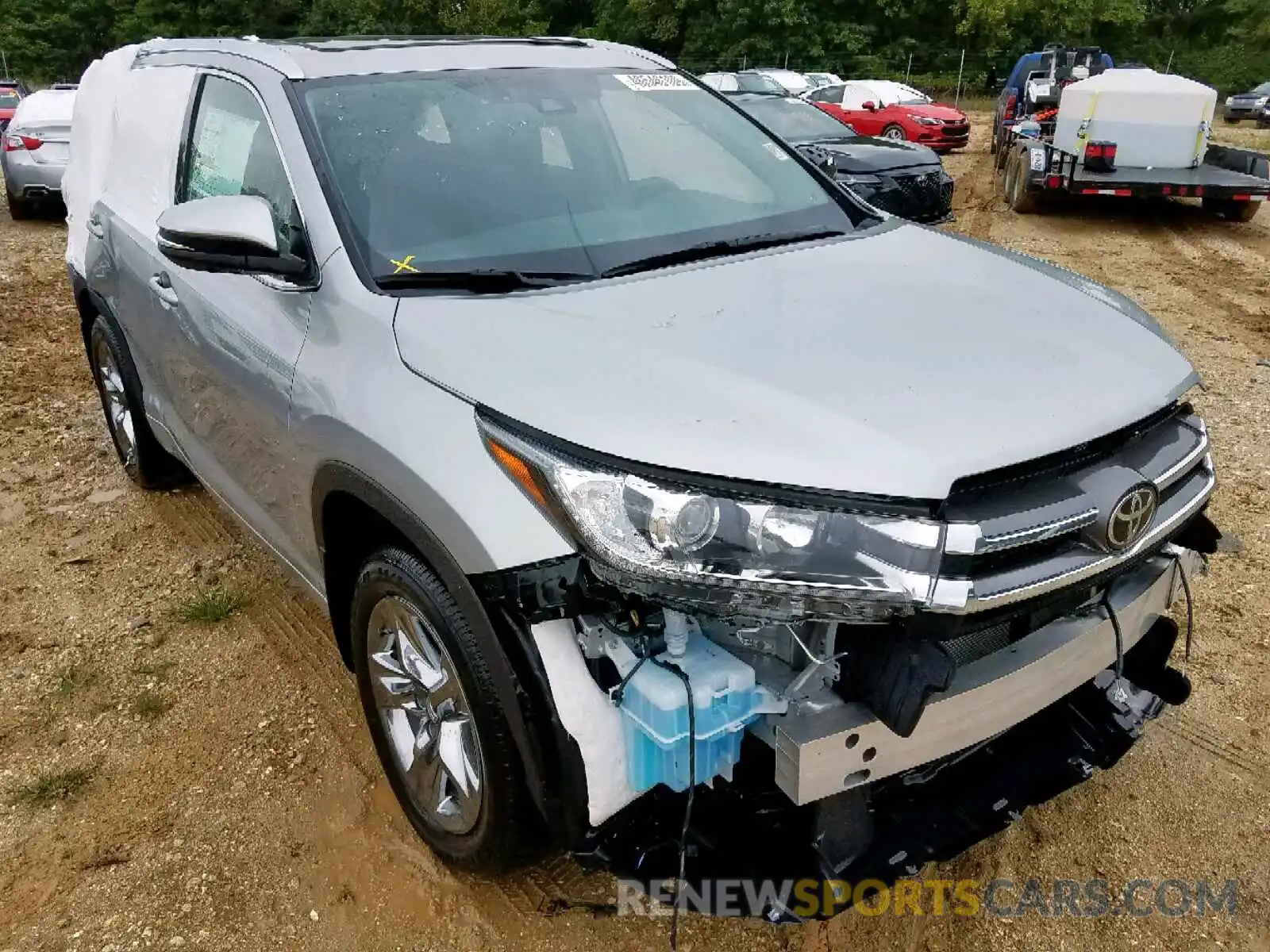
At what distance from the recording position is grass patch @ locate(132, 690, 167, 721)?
131 inches

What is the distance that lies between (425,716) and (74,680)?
1.71 meters

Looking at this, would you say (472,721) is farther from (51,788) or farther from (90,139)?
(90,139)

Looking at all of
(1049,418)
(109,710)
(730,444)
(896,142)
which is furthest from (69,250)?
(896,142)

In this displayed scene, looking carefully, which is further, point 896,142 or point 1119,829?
point 896,142

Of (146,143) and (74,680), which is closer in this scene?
(74,680)

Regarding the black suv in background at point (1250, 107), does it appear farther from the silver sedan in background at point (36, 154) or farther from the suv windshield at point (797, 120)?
the silver sedan in background at point (36, 154)

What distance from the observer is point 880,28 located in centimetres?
4125

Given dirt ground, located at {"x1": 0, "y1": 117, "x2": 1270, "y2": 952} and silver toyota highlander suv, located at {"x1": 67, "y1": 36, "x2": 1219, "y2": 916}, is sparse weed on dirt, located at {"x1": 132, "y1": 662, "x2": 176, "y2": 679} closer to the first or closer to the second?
dirt ground, located at {"x1": 0, "y1": 117, "x2": 1270, "y2": 952}

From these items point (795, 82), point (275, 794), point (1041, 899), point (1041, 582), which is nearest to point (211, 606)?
point (275, 794)

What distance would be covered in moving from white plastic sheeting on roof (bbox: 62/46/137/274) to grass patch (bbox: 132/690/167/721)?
2125 millimetres

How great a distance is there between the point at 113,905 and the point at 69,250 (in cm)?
328

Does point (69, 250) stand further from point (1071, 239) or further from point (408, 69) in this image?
point (1071, 239)

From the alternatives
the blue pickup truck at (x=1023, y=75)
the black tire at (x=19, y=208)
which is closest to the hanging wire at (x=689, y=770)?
the black tire at (x=19, y=208)

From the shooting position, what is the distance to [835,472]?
182cm
